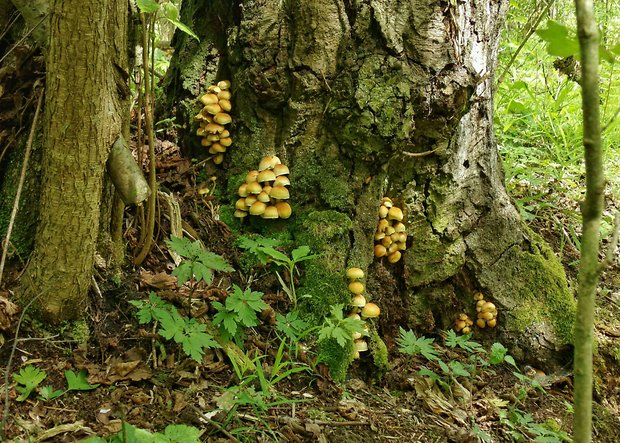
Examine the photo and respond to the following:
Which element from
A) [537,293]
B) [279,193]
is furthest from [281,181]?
[537,293]

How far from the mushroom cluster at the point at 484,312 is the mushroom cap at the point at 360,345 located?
50.1 inches

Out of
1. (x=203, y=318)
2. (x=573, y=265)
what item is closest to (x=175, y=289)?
(x=203, y=318)

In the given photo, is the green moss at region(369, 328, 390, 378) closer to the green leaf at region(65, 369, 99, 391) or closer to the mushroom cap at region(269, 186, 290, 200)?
the mushroom cap at region(269, 186, 290, 200)

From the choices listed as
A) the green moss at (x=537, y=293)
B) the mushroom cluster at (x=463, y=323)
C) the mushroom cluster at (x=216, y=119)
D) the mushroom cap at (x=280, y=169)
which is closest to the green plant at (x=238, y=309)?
the mushroom cap at (x=280, y=169)

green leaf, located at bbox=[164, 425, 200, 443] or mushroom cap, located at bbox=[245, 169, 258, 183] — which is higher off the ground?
mushroom cap, located at bbox=[245, 169, 258, 183]

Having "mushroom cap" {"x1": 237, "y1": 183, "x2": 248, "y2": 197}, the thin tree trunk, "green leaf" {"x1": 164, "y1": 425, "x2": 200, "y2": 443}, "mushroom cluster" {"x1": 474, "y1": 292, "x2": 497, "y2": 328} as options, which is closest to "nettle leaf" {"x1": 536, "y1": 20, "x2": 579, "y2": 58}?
the thin tree trunk

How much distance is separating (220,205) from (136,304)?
110cm

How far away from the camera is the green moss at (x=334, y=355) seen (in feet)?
10.5

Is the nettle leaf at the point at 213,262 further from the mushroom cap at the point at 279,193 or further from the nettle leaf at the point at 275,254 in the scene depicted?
the mushroom cap at the point at 279,193

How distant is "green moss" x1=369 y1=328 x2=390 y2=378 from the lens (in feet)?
11.3

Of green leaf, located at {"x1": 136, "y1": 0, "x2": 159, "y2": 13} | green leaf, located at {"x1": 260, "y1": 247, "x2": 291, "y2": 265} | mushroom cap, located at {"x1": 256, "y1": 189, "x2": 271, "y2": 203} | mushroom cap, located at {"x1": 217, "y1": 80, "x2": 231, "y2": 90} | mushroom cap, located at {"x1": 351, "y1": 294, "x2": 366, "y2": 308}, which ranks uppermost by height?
green leaf, located at {"x1": 136, "y1": 0, "x2": 159, "y2": 13}

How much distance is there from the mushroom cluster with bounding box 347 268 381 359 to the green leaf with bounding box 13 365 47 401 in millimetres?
1693

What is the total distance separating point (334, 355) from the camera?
10.5 feet

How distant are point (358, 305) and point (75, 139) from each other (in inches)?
72.8
